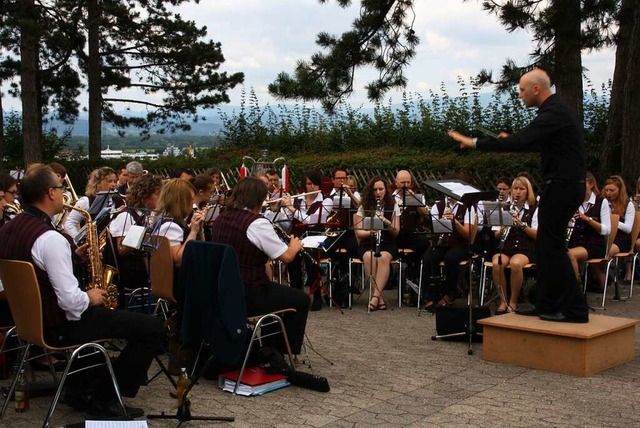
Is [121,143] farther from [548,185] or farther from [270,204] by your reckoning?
[548,185]

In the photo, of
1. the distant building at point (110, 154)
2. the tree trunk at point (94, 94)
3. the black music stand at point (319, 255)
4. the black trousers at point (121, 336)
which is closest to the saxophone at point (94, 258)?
the black trousers at point (121, 336)

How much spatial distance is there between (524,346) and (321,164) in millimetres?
10806

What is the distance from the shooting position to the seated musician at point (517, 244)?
30.1 feet

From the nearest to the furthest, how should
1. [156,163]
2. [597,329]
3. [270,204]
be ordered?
[597,329], [270,204], [156,163]

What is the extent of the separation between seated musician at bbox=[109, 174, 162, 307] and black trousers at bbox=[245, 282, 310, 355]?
1514mm

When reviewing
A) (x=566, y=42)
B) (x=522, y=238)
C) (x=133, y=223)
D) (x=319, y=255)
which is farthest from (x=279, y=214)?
(x=566, y=42)

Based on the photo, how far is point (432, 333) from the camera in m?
8.44

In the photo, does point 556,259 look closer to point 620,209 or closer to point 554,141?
→ point 554,141

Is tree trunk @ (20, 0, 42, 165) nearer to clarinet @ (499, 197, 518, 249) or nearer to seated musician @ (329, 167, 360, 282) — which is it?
seated musician @ (329, 167, 360, 282)

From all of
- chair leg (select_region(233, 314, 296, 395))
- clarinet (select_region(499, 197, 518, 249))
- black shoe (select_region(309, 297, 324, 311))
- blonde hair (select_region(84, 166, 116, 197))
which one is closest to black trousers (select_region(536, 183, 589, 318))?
clarinet (select_region(499, 197, 518, 249))

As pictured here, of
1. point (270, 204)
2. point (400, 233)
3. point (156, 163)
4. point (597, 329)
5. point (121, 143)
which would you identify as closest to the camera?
point (597, 329)

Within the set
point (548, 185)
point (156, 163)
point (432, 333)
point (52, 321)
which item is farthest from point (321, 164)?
point (52, 321)

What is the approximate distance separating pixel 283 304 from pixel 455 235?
4010mm

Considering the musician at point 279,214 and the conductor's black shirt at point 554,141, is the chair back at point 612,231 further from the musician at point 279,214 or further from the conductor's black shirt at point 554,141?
the musician at point 279,214
